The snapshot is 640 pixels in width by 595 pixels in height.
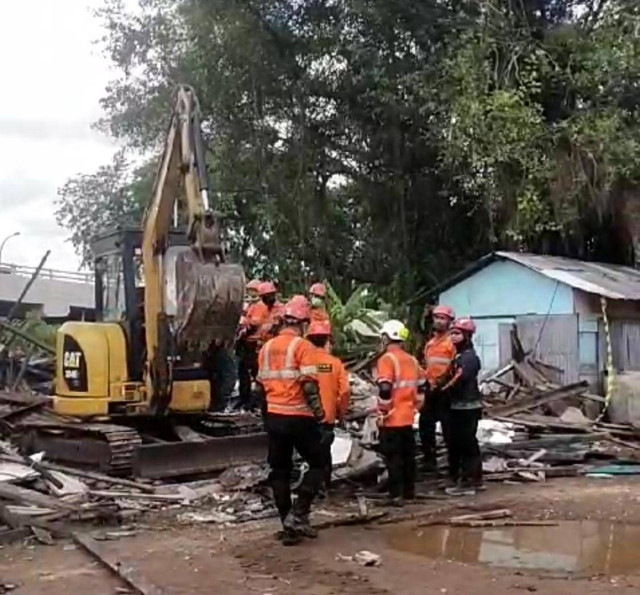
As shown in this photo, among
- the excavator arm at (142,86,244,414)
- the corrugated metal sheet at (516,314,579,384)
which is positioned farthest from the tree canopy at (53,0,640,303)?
the excavator arm at (142,86,244,414)

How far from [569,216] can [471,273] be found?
2383mm

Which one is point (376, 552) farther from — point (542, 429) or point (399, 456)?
point (542, 429)

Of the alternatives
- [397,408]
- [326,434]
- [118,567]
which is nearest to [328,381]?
[326,434]

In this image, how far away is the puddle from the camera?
8.27 m

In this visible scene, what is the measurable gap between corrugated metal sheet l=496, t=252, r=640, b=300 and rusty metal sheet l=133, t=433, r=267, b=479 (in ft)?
29.5

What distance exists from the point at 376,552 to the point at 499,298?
13162 millimetres

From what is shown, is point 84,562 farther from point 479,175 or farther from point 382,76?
point 382,76

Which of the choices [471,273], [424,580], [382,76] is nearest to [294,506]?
[424,580]

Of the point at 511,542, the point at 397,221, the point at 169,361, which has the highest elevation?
the point at 397,221

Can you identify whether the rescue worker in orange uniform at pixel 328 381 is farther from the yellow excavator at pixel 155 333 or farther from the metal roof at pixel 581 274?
the metal roof at pixel 581 274

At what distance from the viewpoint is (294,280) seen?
26062mm

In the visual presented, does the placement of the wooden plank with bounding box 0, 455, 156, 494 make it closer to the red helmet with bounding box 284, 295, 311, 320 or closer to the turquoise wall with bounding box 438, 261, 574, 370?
the red helmet with bounding box 284, 295, 311, 320

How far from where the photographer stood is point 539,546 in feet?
29.5

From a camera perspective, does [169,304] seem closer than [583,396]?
Yes
